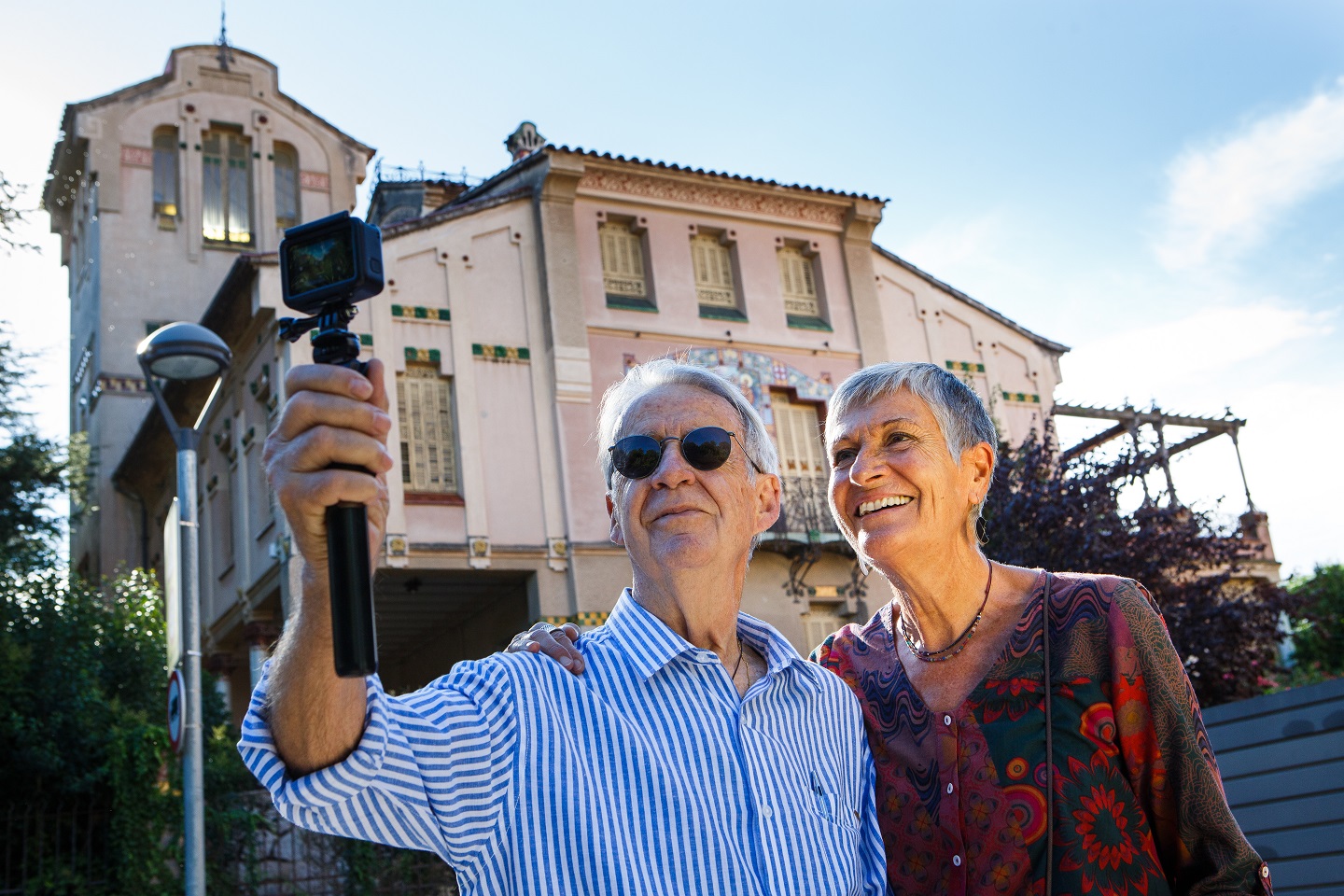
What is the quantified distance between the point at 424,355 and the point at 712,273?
5792mm

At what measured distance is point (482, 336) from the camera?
1980 centimetres

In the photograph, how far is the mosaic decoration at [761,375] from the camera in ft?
69.8

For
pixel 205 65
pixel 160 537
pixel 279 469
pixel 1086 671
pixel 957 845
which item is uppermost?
pixel 205 65

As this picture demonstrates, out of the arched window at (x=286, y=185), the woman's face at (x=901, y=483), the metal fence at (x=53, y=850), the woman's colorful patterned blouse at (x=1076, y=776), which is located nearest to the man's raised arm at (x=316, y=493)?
the woman's colorful patterned blouse at (x=1076, y=776)

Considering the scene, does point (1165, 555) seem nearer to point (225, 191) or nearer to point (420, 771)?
point (420, 771)

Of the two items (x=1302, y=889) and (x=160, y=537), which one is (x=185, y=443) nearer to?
(x=1302, y=889)

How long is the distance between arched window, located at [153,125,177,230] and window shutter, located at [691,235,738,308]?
12013mm

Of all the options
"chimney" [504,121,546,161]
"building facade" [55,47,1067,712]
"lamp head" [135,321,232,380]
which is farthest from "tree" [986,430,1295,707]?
"chimney" [504,121,546,161]

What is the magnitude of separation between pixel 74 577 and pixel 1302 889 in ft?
51.6

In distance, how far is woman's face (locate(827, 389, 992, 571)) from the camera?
3.48m

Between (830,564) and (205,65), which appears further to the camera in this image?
(205,65)

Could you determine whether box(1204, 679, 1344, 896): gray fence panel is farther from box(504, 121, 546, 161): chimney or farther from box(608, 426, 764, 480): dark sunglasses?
box(504, 121, 546, 161): chimney

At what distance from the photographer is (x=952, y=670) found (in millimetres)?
3400

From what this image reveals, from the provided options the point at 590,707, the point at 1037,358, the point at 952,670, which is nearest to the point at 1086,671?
the point at 952,670
